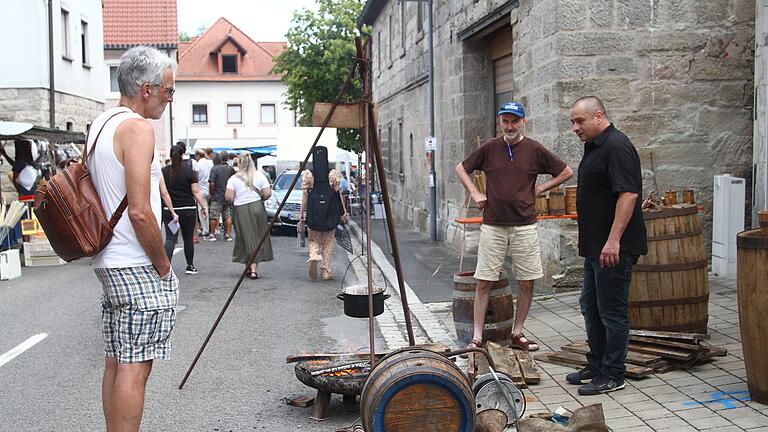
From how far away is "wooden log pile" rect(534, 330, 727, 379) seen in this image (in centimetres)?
560

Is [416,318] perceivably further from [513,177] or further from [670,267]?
[670,267]

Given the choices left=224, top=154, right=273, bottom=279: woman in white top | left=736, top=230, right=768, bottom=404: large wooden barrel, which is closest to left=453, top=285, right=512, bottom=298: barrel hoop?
left=736, top=230, right=768, bottom=404: large wooden barrel

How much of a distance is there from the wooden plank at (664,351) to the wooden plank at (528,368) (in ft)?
2.44

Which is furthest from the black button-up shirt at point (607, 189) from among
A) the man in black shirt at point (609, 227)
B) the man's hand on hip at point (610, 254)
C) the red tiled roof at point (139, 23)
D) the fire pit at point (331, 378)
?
the red tiled roof at point (139, 23)

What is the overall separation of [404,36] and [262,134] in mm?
34425

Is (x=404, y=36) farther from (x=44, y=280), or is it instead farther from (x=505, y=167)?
(x=505, y=167)

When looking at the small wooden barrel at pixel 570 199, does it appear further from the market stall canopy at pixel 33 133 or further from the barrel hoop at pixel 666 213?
the market stall canopy at pixel 33 133

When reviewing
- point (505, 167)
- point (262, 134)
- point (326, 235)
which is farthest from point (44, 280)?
point (262, 134)

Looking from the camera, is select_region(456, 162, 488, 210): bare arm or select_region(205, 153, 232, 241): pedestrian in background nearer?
select_region(456, 162, 488, 210): bare arm

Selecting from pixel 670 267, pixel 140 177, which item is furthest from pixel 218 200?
pixel 140 177

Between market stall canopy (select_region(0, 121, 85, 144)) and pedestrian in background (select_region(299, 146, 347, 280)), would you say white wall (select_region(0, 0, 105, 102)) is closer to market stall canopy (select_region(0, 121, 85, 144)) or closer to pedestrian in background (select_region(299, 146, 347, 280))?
market stall canopy (select_region(0, 121, 85, 144))

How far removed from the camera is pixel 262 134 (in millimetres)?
54688

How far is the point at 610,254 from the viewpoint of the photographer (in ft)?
16.8

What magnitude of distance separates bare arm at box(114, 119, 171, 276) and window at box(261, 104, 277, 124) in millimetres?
51622
